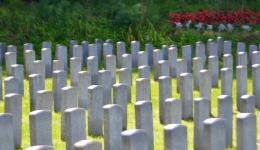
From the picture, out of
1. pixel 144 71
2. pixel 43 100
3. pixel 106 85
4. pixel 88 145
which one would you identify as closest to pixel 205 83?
pixel 144 71

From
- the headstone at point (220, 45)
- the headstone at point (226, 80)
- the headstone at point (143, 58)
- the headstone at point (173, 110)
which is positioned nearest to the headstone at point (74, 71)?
the headstone at point (143, 58)

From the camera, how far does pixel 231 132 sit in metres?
7.41

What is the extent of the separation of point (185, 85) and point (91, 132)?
150cm

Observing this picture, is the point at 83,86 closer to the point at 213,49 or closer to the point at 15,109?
the point at 15,109

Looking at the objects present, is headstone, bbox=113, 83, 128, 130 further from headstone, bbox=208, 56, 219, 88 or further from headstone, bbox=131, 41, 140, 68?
headstone, bbox=131, 41, 140, 68

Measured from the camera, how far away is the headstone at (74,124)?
20.9 ft

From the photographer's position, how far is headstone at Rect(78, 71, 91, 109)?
8.69 meters

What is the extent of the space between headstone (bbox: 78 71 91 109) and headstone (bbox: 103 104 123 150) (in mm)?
2302

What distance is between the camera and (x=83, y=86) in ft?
28.7

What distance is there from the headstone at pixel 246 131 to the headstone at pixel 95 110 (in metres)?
2.04

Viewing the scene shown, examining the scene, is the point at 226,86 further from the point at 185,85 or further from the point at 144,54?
the point at 144,54

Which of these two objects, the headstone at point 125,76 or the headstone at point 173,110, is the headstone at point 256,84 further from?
the headstone at point 173,110

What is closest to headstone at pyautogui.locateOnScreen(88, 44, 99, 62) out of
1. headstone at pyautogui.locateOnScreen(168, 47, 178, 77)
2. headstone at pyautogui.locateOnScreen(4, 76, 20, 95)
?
headstone at pyautogui.locateOnScreen(168, 47, 178, 77)

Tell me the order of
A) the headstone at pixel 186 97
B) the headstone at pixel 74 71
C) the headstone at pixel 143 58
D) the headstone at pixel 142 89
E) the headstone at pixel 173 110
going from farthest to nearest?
the headstone at pixel 143 58, the headstone at pixel 74 71, the headstone at pixel 186 97, the headstone at pixel 142 89, the headstone at pixel 173 110
